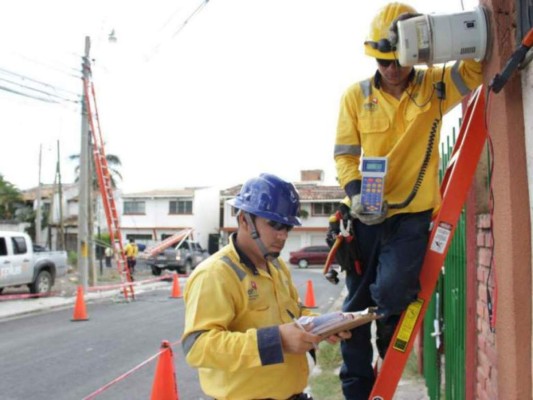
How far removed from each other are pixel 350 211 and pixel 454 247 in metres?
1.65

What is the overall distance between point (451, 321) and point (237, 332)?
2.67 metres

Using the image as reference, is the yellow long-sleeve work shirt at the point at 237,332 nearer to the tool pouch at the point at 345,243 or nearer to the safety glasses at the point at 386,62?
the tool pouch at the point at 345,243

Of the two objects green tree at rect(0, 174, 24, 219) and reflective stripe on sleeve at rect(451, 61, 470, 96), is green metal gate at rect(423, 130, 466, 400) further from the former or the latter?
green tree at rect(0, 174, 24, 219)

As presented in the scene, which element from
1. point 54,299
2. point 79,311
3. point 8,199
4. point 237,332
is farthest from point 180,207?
point 237,332

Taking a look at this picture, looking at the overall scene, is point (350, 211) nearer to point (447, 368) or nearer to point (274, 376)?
point (274, 376)

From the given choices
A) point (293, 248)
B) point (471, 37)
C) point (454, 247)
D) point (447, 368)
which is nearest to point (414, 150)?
point (471, 37)

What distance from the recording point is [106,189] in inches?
691

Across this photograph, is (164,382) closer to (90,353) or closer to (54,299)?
(90,353)

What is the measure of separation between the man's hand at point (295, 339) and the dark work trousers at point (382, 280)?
2.07 feet

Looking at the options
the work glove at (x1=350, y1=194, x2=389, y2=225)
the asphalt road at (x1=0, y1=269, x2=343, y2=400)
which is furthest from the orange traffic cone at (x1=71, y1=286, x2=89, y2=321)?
the work glove at (x1=350, y1=194, x2=389, y2=225)

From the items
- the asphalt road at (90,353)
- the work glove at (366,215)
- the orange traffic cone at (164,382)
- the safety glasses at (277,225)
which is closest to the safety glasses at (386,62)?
the work glove at (366,215)

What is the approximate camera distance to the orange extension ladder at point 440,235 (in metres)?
2.62

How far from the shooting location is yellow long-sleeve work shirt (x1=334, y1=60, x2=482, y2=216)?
2867 millimetres

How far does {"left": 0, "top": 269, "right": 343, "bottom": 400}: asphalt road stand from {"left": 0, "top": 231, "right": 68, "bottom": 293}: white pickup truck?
1902 mm
